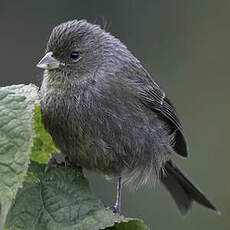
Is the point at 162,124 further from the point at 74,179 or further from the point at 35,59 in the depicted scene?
the point at 35,59

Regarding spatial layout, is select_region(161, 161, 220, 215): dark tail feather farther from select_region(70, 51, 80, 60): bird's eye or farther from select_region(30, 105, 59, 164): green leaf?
select_region(30, 105, 59, 164): green leaf

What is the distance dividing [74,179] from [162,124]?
205 centimetres

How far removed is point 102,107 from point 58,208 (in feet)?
4.75

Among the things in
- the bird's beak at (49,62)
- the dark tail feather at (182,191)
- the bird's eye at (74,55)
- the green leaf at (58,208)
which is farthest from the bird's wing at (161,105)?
the green leaf at (58,208)

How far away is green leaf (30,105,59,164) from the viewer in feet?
10.9

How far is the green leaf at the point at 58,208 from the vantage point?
2.76 m

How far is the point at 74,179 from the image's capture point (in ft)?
10.6

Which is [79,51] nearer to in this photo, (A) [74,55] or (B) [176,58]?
(A) [74,55]

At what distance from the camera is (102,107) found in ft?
13.9

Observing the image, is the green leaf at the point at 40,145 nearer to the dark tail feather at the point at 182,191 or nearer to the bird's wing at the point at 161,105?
the bird's wing at the point at 161,105

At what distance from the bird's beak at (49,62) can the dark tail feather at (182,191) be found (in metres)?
1.89

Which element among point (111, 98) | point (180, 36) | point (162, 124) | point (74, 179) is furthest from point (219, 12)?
point (74, 179)

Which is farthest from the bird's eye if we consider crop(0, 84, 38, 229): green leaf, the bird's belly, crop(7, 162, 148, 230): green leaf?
crop(0, 84, 38, 229): green leaf

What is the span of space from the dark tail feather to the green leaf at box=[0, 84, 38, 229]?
3.41 m
